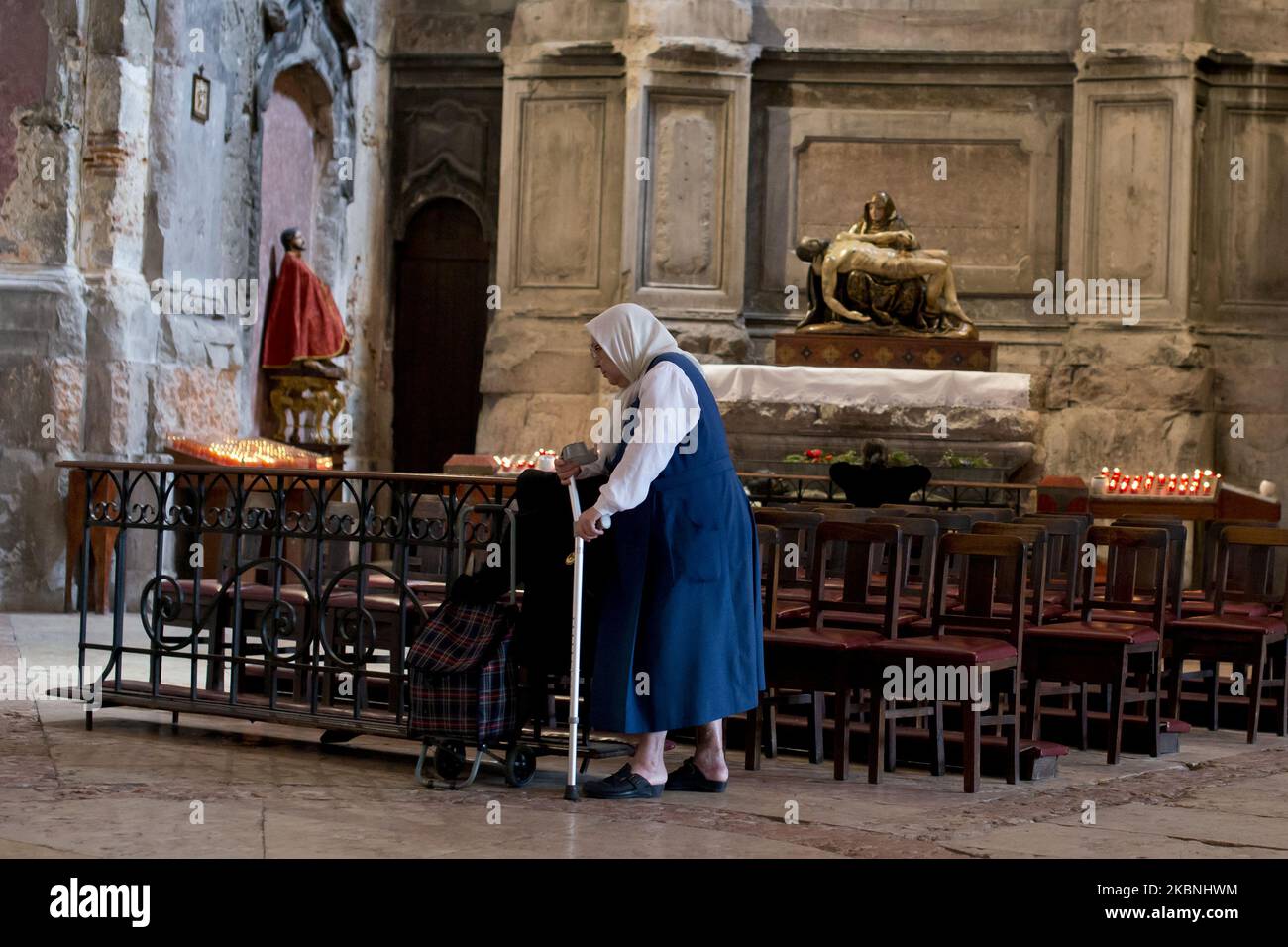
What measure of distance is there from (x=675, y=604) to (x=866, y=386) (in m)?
7.67

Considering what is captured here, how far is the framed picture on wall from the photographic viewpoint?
11.4 metres

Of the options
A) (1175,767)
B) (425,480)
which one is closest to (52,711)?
(425,480)

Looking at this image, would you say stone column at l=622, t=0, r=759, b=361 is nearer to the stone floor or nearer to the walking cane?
the stone floor

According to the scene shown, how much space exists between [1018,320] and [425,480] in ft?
33.1

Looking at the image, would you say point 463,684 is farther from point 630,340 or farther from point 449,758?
point 630,340

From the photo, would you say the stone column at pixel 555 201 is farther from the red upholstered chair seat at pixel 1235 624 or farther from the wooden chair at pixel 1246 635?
the red upholstered chair seat at pixel 1235 624

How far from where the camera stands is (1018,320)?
1500 centimetres

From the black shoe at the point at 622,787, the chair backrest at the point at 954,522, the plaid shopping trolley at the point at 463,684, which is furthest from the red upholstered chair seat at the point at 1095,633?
the plaid shopping trolley at the point at 463,684

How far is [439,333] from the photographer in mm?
15758

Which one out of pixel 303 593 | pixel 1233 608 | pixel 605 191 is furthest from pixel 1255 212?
pixel 303 593

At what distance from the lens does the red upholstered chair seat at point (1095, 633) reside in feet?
20.6

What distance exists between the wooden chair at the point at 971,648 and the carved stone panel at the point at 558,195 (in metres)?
9.01

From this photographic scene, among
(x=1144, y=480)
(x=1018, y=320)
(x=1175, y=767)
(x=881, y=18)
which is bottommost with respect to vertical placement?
(x=1175, y=767)
